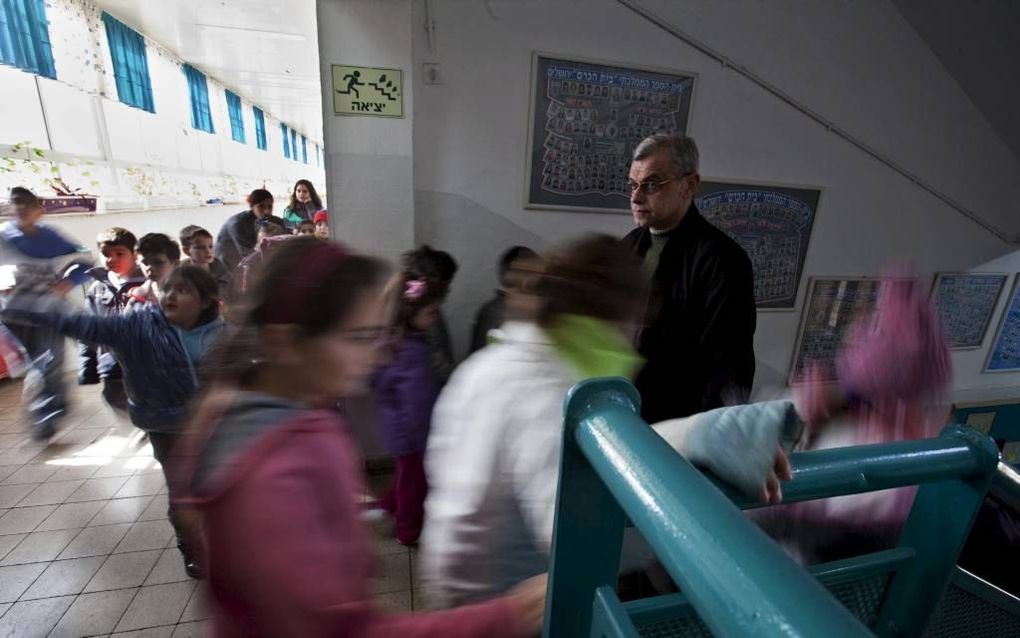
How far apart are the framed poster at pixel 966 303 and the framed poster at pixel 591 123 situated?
272 cm

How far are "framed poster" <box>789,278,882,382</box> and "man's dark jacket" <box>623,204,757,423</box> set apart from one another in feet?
7.06

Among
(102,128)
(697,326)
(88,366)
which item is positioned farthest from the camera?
(102,128)

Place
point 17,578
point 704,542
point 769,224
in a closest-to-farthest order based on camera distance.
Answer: point 704,542
point 17,578
point 769,224

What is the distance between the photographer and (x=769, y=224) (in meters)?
2.95

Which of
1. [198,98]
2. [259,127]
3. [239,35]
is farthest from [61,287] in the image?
[259,127]

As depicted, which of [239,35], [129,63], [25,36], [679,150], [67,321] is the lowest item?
[67,321]

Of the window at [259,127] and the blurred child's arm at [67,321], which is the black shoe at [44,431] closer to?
the blurred child's arm at [67,321]

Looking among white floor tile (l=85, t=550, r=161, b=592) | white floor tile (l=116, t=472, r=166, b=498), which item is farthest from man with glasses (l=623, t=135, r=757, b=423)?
white floor tile (l=116, t=472, r=166, b=498)

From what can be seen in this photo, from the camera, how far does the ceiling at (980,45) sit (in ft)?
8.05

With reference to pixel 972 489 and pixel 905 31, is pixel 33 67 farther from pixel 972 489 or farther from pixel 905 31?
pixel 905 31

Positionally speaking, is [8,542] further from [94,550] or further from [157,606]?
[157,606]

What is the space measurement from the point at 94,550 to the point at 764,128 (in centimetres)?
431

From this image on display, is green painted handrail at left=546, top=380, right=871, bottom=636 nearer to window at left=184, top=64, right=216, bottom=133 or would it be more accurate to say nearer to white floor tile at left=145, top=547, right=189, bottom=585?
white floor tile at left=145, top=547, right=189, bottom=585

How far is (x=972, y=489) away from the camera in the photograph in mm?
627
